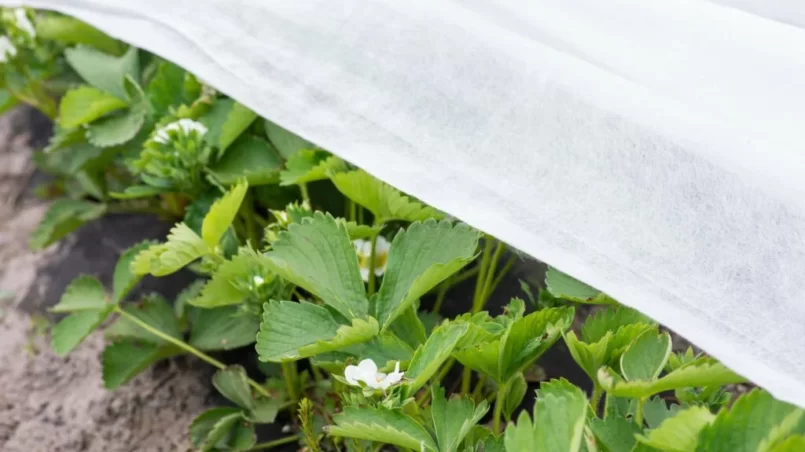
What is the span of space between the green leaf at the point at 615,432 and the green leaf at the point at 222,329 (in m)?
0.46

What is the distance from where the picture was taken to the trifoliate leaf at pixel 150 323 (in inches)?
37.0

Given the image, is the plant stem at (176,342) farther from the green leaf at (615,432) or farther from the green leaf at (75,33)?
the green leaf at (75,33)

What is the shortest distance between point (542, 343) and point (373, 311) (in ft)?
0.51

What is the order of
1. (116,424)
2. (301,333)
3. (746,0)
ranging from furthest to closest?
(116,424) < (746,0) < (301,333)

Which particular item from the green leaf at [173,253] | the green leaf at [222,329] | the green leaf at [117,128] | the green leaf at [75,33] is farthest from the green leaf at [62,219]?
the green leaf at [173,253]

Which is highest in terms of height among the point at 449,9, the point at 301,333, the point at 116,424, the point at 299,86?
the point at 449,9

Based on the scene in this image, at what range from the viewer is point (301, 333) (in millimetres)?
646

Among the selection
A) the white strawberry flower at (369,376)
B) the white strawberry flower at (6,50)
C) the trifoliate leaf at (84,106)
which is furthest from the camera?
the white strawberry flower at (6,50)

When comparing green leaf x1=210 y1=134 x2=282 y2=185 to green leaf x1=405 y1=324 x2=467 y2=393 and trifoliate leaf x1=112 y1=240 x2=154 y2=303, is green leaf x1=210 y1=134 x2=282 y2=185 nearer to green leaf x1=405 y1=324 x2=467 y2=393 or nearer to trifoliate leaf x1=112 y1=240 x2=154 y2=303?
trifoliate leaf x1=112 y1=240 x2=154 y2=303

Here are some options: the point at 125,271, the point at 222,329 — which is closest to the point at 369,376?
the point at 222,329

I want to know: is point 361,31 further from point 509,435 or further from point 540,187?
point 509,435

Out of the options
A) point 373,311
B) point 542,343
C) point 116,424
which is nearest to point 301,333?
point 373,311

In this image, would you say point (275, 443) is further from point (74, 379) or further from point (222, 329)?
point (74, 379)

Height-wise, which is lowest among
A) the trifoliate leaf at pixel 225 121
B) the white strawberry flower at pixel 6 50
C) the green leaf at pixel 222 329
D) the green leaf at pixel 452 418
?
the green leaf at pixel 222 329
